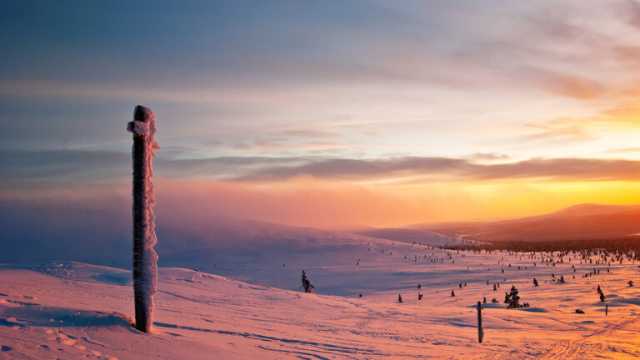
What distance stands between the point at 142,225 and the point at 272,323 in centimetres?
700

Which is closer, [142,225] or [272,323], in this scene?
[142,225]

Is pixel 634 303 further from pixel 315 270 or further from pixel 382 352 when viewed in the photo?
pixel 315 270

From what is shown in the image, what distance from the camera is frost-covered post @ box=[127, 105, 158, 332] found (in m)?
12.2

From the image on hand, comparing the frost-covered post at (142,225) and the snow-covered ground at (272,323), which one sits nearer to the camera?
the snow-covered ground at (272,323)

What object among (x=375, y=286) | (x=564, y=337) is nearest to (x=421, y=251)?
(x=375, y=286)

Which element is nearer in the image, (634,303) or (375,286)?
(634,303)

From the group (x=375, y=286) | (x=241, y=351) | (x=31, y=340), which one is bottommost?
(x=375, y=286)

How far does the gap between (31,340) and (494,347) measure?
12.6 meters

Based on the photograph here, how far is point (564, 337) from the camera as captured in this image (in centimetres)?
1906

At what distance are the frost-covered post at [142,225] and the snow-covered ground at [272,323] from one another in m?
0.54

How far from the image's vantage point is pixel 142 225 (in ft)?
40.5

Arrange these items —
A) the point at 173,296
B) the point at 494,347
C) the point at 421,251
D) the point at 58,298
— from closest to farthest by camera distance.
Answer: the point at 58,298 < the point at 494,347 < the point at 173,296 < the point at 421,251

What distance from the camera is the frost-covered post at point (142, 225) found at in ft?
40.2

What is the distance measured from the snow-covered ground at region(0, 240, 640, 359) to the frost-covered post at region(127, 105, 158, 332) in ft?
1.77
